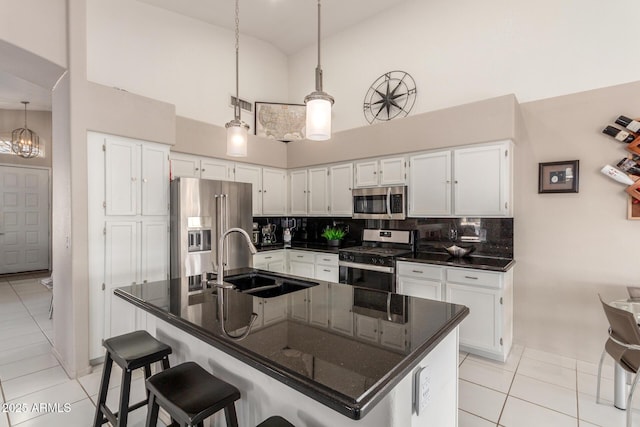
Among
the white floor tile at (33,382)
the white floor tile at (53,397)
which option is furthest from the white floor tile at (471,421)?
the white floor tile at (33,382)

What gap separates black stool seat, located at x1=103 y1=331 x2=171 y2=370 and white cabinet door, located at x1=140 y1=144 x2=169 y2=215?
5.62 ft

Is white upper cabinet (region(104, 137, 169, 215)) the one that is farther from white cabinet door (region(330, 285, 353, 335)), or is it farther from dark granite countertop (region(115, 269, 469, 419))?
white cabinet door (region(330, 285, 353, 335))

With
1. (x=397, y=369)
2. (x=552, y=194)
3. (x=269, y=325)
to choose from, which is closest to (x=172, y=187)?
(x=269, y=325)

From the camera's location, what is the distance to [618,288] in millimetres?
2893

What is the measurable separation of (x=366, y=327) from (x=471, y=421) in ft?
5.07

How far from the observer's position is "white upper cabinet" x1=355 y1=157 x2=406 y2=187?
13.1 feet

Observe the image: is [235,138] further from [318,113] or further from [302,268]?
[302,268]

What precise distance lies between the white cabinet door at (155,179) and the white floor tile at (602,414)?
4.12m

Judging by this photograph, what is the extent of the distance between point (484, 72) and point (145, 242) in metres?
4.32

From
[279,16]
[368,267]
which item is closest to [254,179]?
[368,267]

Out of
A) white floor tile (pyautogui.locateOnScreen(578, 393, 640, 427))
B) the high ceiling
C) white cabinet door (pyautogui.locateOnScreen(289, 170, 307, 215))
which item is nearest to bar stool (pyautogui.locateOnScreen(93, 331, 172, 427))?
white floor tile (pyautogui.locateOnScreen(578, 393, 640, 427))

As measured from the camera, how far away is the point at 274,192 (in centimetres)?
513

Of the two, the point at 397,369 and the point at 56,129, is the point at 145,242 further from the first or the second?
the point at 397,369

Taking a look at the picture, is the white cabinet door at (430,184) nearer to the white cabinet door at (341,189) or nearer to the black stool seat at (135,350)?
the white cabinet door at (341,189)
